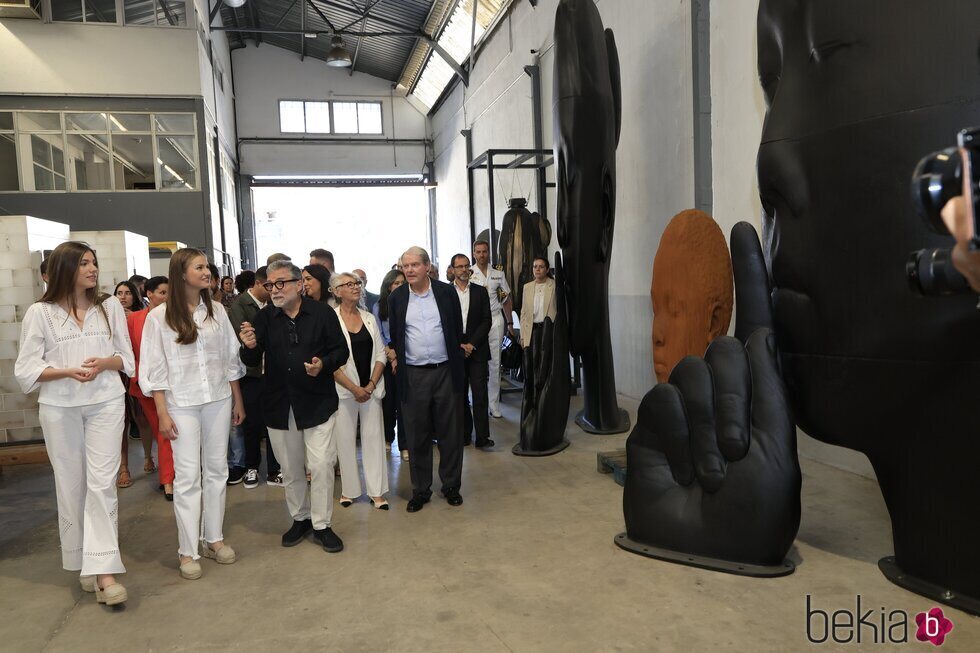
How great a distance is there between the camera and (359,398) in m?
4.06

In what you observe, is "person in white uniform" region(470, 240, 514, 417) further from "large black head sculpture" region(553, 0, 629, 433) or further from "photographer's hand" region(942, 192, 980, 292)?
"photographer's hand" region(942, 192, 980, 292)

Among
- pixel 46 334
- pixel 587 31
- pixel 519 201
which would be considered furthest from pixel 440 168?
pixel 46 334

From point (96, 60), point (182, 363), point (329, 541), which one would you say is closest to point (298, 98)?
point (96, 60)

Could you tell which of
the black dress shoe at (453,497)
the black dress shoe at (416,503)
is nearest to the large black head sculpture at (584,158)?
the black dress shoe at (453,497)

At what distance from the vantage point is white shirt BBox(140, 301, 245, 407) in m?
3.26

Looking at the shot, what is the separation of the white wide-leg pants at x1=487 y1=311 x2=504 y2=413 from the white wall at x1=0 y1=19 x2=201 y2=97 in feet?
32.1

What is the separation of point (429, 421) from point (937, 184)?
137 inches

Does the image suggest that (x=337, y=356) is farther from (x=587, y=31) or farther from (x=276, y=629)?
(x=587, y=31)

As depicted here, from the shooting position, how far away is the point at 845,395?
2.99 metres

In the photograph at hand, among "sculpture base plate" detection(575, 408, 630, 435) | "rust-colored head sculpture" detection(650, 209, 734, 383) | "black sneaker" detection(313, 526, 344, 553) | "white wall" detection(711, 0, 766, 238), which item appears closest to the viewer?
"black sneaker" detection(313, 526, 344, 553)

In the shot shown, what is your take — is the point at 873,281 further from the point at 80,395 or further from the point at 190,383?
the point at 80,395

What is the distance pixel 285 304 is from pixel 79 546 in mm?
1557

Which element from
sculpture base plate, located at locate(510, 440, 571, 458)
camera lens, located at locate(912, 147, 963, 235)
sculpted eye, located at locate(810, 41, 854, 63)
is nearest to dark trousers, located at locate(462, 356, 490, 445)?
sculpture base plate, located at locate(510, 440, 571, 458)

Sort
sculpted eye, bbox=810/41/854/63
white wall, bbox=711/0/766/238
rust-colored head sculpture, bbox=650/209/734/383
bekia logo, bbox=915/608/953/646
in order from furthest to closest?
Answer: white wall, bbox=711/0/766/238
rust-colored head sculpture, bbox=650/209/734/383
sculpted eye, bbox=810/41/854/63
bekia logo, bbox=915/608/953/646
